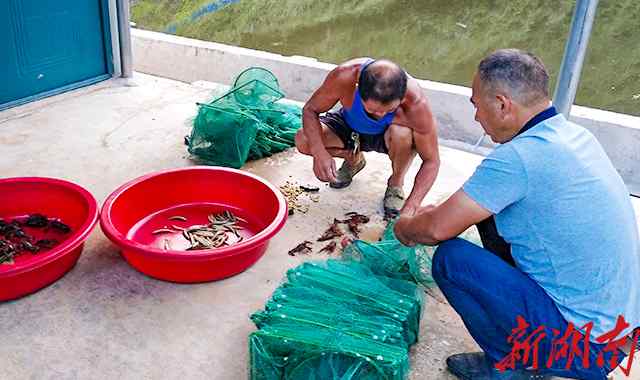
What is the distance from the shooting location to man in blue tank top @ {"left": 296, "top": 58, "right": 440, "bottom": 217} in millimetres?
3117

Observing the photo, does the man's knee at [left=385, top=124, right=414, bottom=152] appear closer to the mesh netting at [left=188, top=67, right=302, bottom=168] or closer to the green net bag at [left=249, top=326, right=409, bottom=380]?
the mesh netting at [left=188, top=67, right=302, bottom=168]

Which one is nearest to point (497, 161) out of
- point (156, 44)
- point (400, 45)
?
point (156, 44)

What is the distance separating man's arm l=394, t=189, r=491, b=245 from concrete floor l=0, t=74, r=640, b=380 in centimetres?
55

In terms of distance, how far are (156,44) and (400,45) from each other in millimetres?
11104

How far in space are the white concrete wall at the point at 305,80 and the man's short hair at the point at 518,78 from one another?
250cm

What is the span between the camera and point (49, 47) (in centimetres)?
488

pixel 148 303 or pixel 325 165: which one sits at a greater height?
pixel 325 165

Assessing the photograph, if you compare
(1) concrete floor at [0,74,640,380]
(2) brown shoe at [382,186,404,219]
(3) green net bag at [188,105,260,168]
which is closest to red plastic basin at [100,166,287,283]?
(1) concrete floor at [0,74,640,380]

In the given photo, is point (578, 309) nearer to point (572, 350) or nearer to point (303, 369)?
point (572, 350)

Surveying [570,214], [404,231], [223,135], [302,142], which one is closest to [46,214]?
[223,135]

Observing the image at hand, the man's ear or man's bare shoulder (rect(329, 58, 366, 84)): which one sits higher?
the man's ear

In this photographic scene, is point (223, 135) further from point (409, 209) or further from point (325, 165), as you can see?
point (409, 209)

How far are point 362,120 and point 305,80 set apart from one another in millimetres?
2648

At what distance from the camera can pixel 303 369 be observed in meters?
1.99
